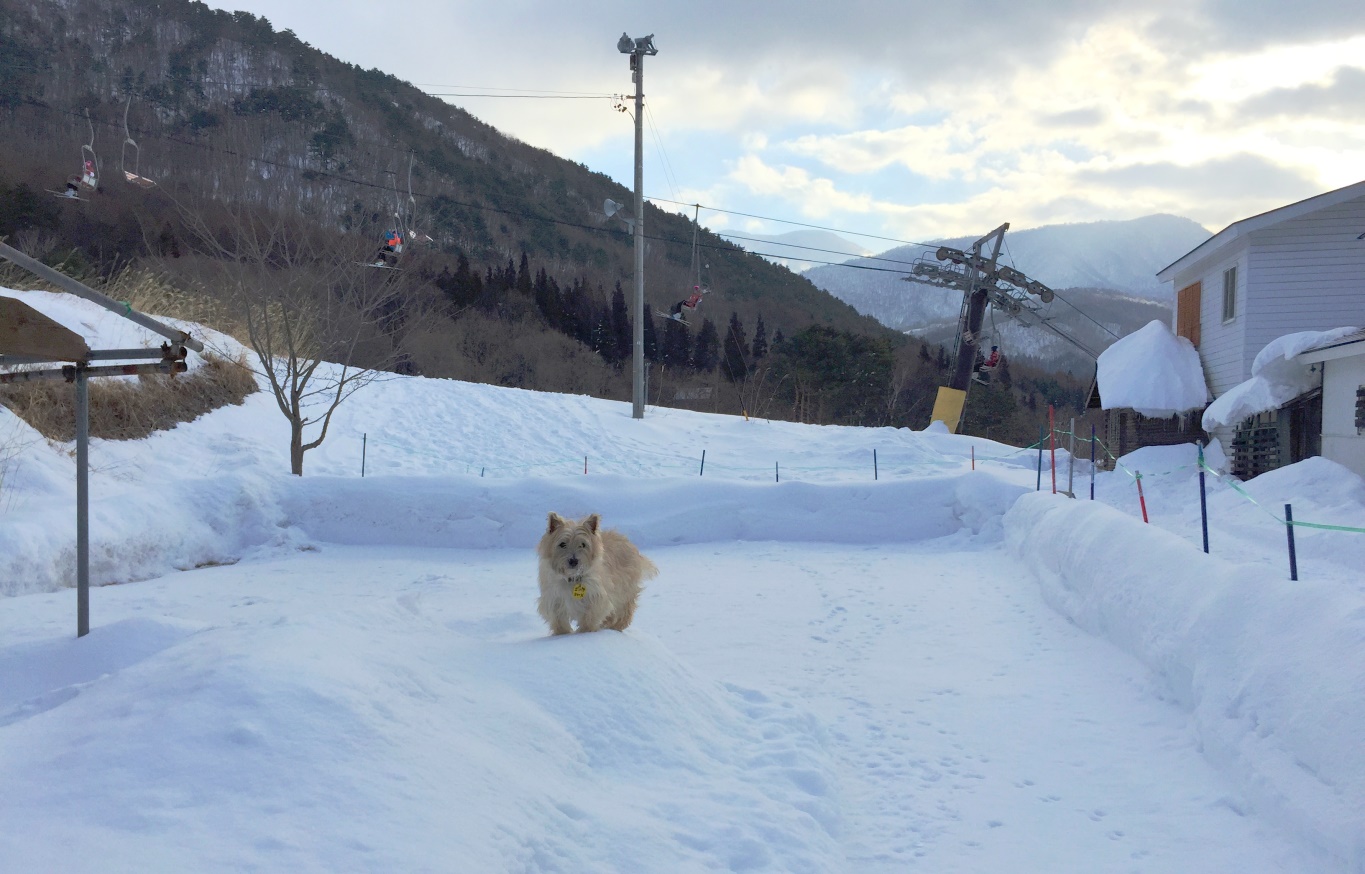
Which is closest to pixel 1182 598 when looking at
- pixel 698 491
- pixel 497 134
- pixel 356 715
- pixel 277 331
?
pixel 356 715

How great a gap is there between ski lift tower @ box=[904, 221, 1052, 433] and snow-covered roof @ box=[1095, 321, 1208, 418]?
8.05 m

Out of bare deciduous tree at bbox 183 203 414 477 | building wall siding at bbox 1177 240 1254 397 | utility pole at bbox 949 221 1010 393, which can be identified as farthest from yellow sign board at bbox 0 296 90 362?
utility pole at bbox 949 221 1010 393

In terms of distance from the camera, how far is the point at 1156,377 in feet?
64.0

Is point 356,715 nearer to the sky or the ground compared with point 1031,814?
nearer to the sky

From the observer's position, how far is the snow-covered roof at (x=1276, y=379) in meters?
15.7

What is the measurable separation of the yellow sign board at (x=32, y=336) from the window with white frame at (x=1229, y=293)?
21.2 m

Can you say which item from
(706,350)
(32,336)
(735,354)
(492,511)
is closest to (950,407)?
(492,511)

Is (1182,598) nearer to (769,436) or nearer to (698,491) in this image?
(698,491)

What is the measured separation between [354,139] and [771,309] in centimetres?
4619

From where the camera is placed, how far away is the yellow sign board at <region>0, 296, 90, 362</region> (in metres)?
5.18

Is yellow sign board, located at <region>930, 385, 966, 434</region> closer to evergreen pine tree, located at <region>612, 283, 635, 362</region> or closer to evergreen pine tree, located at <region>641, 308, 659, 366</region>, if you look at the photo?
evergreen pine tree, located at <region>612, 283, 635, 362</region>

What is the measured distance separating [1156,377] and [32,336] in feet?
68.1

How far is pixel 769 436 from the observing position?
24594 mm

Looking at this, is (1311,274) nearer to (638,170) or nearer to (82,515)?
(638,170)
